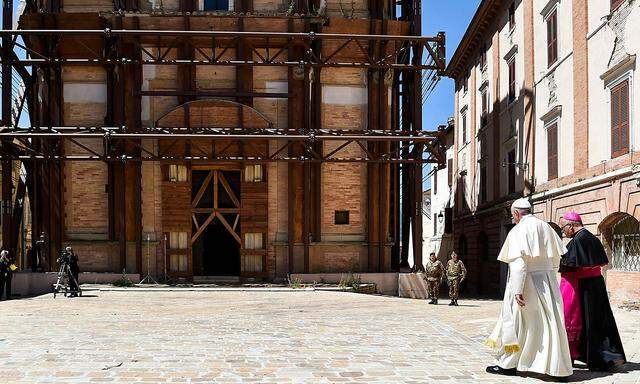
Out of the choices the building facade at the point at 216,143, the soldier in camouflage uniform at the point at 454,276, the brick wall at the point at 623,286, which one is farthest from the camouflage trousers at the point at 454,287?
the building facade at the point at 216,143

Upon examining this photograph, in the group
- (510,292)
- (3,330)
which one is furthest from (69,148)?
(510,292)

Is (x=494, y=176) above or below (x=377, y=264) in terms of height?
above

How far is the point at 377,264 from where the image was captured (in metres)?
24.3

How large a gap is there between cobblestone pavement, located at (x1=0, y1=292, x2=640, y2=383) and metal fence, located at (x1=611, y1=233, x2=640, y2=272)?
2.04 metres

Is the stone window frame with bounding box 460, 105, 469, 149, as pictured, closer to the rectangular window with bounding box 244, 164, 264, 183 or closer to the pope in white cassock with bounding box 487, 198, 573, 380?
the rectangular window with bounding box 244, 164, 264, 183

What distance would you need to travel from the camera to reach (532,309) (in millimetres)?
7570

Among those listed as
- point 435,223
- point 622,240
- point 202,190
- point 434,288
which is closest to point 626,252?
point 622,240

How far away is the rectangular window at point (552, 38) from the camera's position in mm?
21875

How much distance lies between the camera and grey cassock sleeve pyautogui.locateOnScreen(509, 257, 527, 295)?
7.55 m

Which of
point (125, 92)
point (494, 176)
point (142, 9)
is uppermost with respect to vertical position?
point (142, 9)

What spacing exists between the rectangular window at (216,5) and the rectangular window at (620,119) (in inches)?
535

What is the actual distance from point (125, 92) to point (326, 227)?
821 centimetres

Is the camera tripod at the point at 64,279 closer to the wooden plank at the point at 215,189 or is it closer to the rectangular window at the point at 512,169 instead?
the wooden plank at the point at 215,189

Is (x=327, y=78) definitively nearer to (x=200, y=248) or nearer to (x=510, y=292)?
(x=200, y=248)
